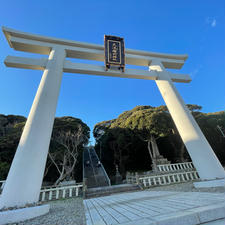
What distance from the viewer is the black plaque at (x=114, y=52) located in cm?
482

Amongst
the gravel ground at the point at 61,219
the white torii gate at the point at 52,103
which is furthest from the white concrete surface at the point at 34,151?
the gravel ground at the point at 61,219

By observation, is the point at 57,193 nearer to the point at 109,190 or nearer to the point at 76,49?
the point at 109,190

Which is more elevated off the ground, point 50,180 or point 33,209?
point 50,180

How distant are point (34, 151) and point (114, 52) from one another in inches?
184

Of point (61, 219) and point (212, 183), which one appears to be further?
point (212, 183)

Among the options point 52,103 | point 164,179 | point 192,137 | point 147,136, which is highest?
point 147,136

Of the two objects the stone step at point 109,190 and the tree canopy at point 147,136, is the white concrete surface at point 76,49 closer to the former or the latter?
the tree canopy at point 147,136

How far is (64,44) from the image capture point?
4.91 meters

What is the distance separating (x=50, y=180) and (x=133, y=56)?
11750 millimetres

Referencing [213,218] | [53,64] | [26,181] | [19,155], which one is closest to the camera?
[213,218]

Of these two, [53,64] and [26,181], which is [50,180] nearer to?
[26,181]

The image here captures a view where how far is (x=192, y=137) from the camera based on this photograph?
3789 millimetres

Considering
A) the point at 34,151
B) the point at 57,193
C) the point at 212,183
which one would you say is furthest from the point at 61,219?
the point at 212,183

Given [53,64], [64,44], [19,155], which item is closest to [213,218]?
[19,155]
